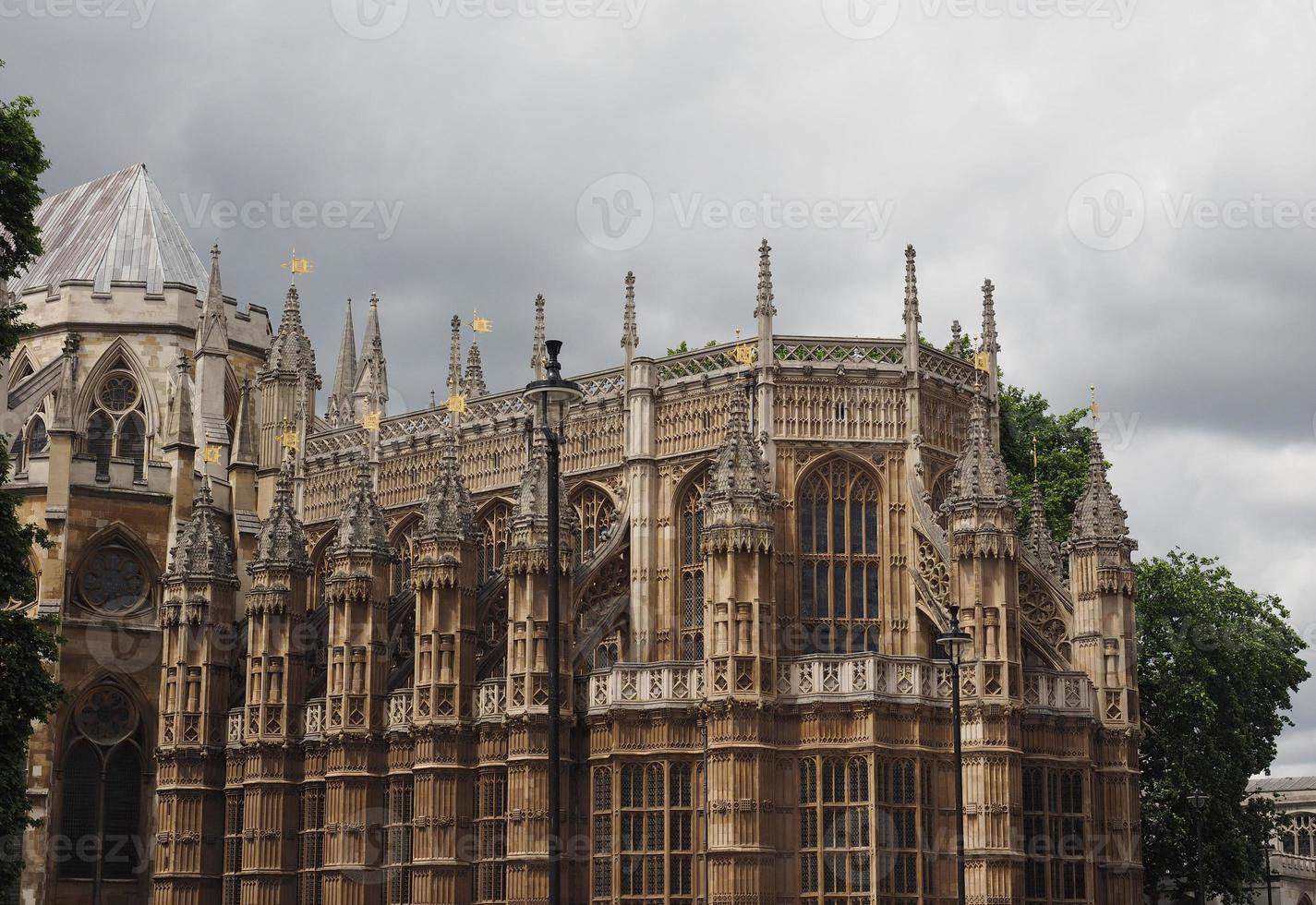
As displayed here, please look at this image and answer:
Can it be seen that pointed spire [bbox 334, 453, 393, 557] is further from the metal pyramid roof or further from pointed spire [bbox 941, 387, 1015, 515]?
the metal pyramid roof

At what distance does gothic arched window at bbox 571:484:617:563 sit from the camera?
51125 millimetres

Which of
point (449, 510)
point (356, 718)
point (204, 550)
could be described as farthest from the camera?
point (204, 550)

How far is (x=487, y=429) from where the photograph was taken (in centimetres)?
5516

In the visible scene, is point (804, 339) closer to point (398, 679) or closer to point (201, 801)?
point (398, 679)

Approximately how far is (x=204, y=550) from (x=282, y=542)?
3.26 meters

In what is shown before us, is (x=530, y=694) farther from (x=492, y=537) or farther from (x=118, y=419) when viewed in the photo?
(x=118, y=419)

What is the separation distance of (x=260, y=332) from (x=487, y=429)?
60.3 feet

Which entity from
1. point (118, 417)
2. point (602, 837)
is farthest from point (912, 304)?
point (118, 417)

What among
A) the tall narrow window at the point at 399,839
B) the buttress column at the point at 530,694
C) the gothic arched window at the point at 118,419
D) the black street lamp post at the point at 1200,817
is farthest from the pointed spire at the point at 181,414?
the black street lamp post at the point at 1200,817

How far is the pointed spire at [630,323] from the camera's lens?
165 ft

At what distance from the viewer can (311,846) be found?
52.0 meters

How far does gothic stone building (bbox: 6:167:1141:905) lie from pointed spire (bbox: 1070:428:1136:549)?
85mm

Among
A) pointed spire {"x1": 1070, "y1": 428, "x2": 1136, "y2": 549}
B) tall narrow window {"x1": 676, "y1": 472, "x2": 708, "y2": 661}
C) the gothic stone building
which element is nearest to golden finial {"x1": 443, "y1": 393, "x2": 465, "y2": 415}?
the gothic stone building

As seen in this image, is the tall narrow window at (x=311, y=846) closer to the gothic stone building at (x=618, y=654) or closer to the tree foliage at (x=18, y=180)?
the gothic stone building at (x=618, y=654)
